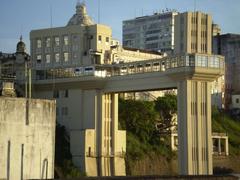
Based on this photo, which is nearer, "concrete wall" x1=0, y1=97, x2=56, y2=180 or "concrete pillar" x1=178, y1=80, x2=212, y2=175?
"concrete wall" x1=0, y1=97, x2=56, y2=180

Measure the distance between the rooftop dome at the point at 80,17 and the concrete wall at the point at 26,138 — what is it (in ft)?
223

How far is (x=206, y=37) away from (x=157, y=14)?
77916 millimetres

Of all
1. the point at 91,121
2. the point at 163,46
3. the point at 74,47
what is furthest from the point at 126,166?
the point at 163,46

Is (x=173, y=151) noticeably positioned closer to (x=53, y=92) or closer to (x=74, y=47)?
(x=53, y=92)

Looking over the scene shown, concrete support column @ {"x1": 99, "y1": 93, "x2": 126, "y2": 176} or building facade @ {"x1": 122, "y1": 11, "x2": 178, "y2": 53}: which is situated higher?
building facade @ {"x1": 122, "y1": 11, "x2": 178, "y2": 53}

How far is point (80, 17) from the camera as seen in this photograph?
9262cm

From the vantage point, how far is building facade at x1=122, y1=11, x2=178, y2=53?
4781 inches

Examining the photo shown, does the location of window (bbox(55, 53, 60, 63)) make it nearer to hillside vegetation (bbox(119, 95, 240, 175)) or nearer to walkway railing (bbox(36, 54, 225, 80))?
hillside vegetation (bbox(119, 95, 240, 175))

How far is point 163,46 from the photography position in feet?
403

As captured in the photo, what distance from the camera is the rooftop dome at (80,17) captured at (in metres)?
90.7

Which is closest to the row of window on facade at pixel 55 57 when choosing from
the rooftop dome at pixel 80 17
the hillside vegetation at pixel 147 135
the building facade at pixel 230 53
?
the rooftop dome at pixel 80 17

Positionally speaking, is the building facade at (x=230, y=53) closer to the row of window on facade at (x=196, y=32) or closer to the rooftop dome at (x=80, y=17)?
the rooftop dome at (x=80, y=17)

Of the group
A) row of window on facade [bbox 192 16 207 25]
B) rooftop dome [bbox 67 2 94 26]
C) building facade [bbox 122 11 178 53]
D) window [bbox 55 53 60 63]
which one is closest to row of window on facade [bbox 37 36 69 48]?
window [bbox 55 53 60 63]

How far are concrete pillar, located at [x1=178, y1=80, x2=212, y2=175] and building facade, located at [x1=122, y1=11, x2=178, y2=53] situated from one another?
234 ft
